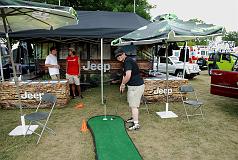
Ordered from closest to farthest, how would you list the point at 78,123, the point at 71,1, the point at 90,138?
the point at 90,138
the point at 78,123
the point at 71,1

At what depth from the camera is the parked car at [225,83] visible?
22.7 ft

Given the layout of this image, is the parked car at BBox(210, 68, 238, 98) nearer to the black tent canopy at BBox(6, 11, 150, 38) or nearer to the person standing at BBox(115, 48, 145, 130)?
the person standing at BBox(115, 48, 145, 130)

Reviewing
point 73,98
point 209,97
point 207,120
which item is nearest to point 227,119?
point 207,120

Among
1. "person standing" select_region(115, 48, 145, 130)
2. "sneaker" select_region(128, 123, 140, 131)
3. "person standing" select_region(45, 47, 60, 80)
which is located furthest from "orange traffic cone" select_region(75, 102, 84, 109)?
"person standing" select_region(115, 48, 145, 130)

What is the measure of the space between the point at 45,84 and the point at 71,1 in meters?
14.2

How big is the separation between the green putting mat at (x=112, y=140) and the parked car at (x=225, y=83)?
3255 millimetres

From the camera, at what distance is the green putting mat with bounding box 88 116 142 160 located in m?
4.34

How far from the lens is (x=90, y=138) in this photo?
528cm

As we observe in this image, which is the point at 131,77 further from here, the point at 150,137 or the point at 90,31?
the point at 90,31

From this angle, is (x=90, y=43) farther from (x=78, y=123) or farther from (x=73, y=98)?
(x=78, y=123)

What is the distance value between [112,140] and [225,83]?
4.13 m

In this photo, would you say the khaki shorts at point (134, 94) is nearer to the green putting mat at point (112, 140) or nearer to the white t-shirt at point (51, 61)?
the green putting mat at point (112, 140)

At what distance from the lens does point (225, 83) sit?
7.17 m

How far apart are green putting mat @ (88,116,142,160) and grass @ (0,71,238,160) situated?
16cm
